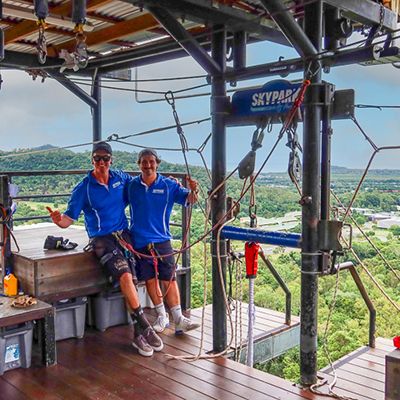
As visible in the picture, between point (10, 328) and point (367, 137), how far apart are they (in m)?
2.63

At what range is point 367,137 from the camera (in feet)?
9.10

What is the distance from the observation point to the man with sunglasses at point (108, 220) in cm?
368

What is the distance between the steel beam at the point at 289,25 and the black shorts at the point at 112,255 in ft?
6.69

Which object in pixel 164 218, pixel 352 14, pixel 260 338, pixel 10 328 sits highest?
pixel 352 14

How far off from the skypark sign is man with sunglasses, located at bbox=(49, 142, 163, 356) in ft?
3.77

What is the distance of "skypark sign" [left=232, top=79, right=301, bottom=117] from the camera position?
301cm

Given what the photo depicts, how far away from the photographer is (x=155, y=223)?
3902 mm

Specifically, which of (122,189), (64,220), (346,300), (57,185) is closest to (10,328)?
(64,220)

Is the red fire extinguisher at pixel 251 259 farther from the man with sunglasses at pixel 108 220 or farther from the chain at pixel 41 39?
the chain at pixel 41 39

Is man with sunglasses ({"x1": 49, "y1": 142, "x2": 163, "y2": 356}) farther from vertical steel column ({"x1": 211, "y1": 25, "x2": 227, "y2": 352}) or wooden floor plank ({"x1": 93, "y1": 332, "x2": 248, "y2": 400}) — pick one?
vertical steel column ({"x1": 211, "y1": 25, "x2": 227, "y2": 352})

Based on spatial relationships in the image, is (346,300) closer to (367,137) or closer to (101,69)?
(101,69)

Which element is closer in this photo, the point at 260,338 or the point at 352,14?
the point at 352,14

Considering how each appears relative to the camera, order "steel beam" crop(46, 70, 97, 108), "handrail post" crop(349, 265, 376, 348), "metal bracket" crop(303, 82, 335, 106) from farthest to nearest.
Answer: "steel beam" crop(46, 70, 97, 108) < "handrail post" crop(349, 265, 376, 348) < "metal bracket" crop(303, 82, 335, 106)

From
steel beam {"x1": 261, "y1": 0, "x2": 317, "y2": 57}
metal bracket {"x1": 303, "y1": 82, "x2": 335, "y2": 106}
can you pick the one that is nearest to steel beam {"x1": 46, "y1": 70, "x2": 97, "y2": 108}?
steel beam {"x1": 261, "y1": 0, "x2": 317, "y2": 57}
